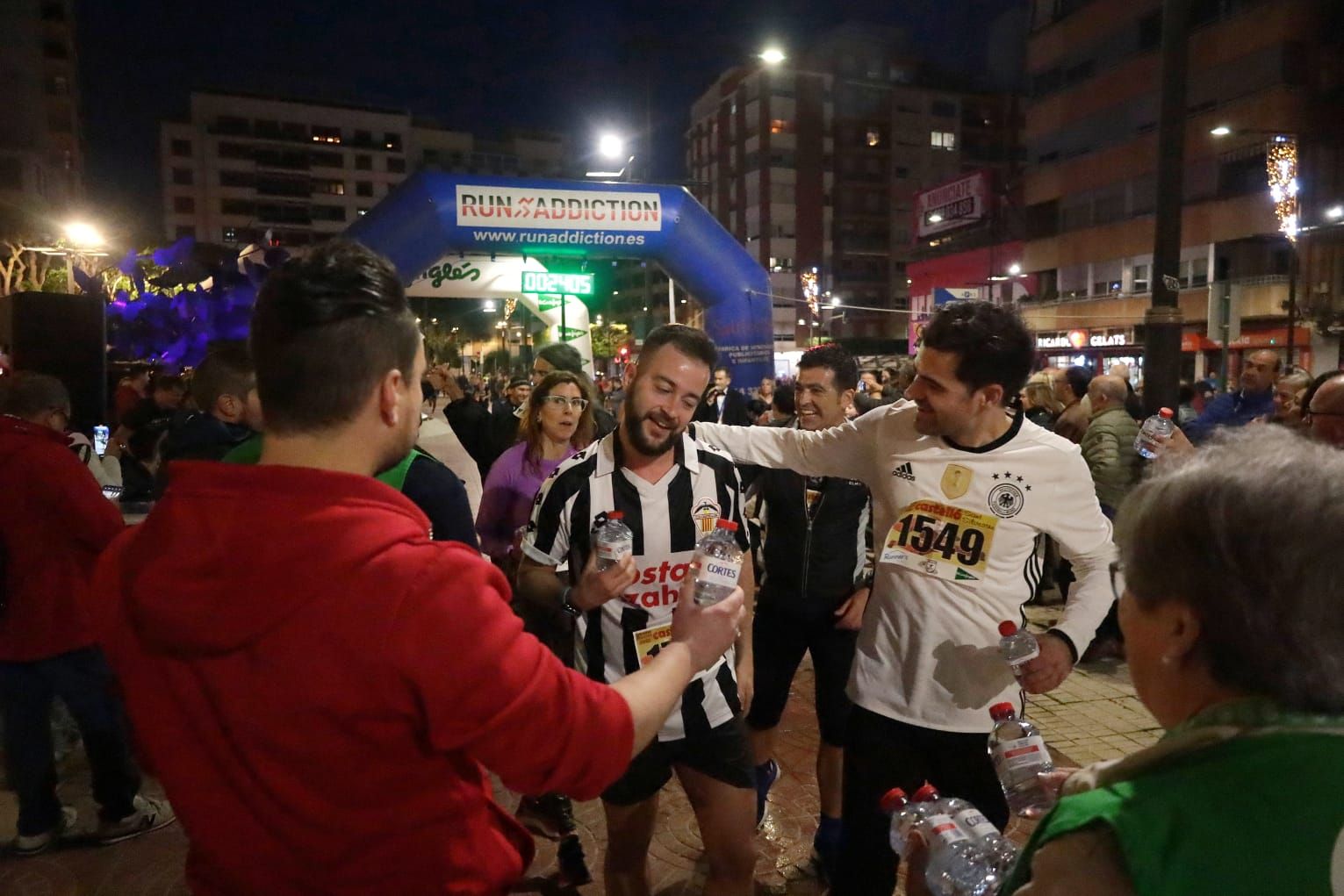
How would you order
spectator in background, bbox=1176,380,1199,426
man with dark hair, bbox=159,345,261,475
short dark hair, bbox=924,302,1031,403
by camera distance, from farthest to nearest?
spectator in background, bbox=1176,380,1199,426 → man with dark hair, bbox=159,345,261,475 → short dark hair, bbox=924,302,1031,403

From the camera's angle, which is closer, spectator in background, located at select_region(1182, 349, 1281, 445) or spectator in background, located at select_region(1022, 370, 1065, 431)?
spectator in background, located at select_region(1182, 349, 1281, 445)

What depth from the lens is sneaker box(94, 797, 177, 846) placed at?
406cm

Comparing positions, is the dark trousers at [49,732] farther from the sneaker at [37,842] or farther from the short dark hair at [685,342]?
the short dark hair at [685,342]

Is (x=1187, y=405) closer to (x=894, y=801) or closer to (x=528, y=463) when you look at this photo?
(x=528, y=463)

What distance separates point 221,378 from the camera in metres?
4.56

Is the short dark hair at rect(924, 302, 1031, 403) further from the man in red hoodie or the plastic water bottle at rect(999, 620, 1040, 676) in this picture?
the man in red hoodie

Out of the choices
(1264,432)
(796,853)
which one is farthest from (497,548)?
(1264,432)

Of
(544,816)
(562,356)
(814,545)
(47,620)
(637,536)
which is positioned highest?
(562,356)

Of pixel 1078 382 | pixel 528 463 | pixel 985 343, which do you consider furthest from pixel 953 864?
pixel 1078 382

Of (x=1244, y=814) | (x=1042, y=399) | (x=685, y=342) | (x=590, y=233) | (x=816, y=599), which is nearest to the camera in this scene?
(x=1244, y=814)

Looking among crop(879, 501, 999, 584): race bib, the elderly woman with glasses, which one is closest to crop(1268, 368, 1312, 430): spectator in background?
crop(879, 501, 999, 584): race bib

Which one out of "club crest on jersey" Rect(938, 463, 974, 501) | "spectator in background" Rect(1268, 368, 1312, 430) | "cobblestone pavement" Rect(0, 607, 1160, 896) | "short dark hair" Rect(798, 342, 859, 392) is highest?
"short dark hair" Rect(798, 342, 859, 392)

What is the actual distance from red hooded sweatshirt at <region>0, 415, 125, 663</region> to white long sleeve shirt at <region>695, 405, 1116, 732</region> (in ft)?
11.1

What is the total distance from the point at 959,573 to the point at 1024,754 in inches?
33.2
